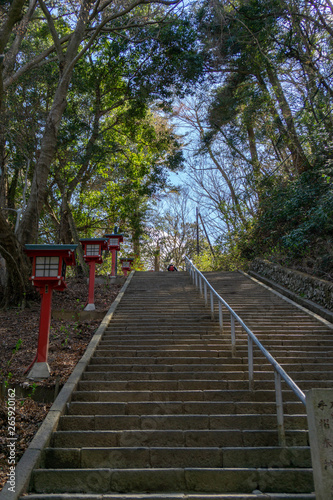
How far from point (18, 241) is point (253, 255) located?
34.5 feet

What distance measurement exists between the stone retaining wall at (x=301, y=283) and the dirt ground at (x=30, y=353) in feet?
18.1

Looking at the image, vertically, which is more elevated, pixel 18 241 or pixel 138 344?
pixel 18 241

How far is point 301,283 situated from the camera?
36.3 feet

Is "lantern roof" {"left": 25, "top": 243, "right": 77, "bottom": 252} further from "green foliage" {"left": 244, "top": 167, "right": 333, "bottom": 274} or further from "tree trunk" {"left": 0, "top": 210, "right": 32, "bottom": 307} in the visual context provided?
"green foliage" {"left": 244, "top": 167, "right": 333, "bottom": 274}

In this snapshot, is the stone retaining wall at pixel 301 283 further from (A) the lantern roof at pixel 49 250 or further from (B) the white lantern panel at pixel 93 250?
(A) the lantern roof at pixel 49 250

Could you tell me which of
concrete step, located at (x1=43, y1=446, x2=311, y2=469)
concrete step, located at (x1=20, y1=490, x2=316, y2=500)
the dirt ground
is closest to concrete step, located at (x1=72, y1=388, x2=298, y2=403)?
the dirt ground

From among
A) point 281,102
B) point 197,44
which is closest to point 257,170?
point 281,102

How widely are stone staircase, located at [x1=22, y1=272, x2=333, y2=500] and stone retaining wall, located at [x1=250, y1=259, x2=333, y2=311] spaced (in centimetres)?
126

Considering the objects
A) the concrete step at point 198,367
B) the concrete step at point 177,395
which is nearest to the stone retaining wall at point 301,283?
the concrete step at point 198,367

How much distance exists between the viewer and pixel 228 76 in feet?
58.6

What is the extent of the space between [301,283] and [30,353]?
7.47 m

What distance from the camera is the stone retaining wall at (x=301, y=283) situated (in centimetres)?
955

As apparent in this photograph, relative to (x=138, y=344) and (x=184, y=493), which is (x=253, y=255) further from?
(x=184, y=493)

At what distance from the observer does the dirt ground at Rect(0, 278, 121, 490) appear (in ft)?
15.6
